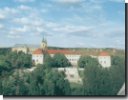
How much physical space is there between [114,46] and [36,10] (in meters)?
0.55

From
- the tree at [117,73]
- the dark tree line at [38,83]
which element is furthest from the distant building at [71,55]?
the tree at [117,73]

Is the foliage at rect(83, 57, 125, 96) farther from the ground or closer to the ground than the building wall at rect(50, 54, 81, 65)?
closer to the ground

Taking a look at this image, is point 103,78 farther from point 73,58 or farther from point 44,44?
point 44,44

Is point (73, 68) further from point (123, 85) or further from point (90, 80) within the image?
point (123, 85)

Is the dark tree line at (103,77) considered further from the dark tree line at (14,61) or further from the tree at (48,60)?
the dark tree line at (14,61)

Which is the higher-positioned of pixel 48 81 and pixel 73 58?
pixel 73 58

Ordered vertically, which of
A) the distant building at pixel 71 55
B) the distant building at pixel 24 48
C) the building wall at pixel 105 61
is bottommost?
the building wall at pixel 105 61

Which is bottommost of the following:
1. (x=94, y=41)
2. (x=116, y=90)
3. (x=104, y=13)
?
(x=116, y=90)

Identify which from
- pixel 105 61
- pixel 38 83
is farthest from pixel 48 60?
pixel 105 61

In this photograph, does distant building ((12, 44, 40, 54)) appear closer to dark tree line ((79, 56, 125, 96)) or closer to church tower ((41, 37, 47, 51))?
church tower ((41, 37, 47, 51))

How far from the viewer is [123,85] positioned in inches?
97.6

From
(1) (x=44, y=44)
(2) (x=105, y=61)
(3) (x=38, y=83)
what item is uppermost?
(1) (x=44, y=44)

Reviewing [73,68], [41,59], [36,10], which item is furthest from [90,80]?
[36,10]

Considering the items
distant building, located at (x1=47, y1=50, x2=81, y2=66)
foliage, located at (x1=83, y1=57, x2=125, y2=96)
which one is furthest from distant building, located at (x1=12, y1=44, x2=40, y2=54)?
foliage, located at (x1=83, y1=57, x2=125, y2=96)
